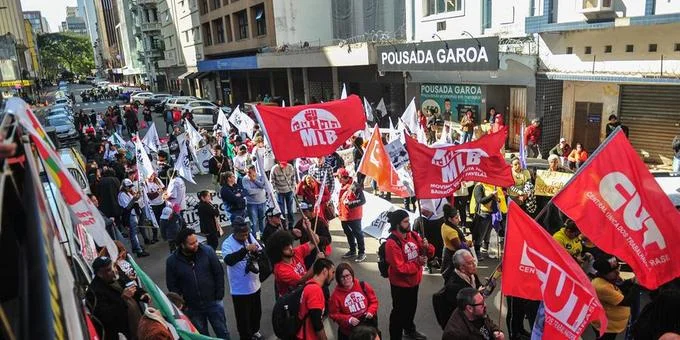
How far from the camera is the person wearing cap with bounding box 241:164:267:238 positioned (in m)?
9.38

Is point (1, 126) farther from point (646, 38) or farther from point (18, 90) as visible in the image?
point (18, 90)

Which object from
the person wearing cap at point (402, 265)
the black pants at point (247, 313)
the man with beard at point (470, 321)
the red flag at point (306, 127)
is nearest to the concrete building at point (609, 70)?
the red flag at point (306, 127)

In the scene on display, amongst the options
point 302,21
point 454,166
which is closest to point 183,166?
point 454,166

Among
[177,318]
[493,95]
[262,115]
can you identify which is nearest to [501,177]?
[262,115]

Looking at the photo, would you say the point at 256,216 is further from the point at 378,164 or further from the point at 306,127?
the point at 306,127

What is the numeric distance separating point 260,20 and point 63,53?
4472 inches

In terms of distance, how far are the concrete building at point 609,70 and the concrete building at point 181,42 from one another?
3901 cm

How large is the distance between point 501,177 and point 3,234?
6.05 m

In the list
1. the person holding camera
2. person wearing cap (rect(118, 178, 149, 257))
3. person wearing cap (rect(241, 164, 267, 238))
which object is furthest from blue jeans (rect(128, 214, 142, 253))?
the person holding camera

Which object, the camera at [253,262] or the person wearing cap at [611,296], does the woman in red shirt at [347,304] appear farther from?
the person wearing cap at [611,296]

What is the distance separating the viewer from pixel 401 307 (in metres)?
5.83

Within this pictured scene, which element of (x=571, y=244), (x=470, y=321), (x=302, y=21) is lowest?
(x=571, y=244)

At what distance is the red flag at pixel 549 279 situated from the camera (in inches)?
155

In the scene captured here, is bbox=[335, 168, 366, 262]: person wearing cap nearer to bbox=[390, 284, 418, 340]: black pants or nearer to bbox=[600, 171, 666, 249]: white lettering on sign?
bbox=[390, 284, 418, 340]: black pants
